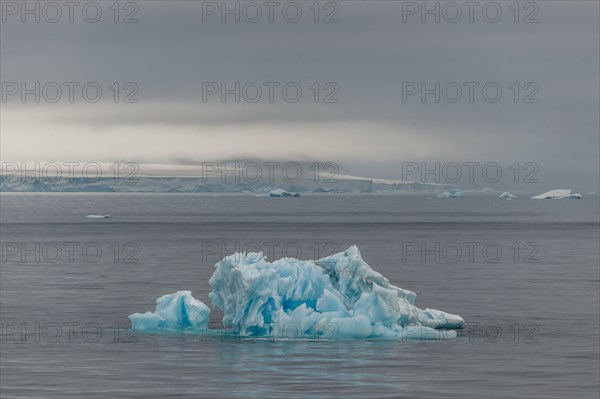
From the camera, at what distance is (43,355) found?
1299 inches

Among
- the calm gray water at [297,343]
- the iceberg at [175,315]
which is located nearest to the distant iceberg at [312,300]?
the iceberg at [175,315]

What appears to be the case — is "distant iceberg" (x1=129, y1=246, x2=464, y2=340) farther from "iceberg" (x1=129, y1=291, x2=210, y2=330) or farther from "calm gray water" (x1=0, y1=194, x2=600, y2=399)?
"calm gray water" (x1=0, y1=194, x2=600, y2=399)

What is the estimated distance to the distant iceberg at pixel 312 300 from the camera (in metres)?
34.2

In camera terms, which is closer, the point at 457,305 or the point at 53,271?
the point at 457,305

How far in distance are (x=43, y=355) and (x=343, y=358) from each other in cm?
910

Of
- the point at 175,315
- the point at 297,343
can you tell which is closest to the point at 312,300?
the point at 297,343

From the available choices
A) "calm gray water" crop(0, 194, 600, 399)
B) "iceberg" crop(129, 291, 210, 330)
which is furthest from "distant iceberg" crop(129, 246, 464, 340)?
→ "calm gray water" crop(0, 194, 600, 399)

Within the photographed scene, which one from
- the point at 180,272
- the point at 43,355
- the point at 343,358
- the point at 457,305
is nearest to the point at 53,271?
the point at 180,272

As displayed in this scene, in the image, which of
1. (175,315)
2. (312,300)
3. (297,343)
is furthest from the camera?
(175,315)

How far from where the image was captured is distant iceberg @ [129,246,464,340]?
1348 inches

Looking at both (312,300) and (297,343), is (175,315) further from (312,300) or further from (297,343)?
(297,343)

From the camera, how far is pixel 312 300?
35.2m

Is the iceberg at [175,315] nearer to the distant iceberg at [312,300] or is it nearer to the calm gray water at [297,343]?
the distant iceberg at [312,300]

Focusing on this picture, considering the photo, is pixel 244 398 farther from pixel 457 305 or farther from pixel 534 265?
pixel 534 265
